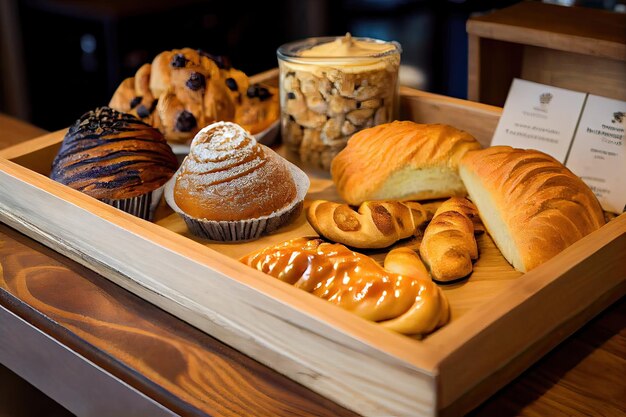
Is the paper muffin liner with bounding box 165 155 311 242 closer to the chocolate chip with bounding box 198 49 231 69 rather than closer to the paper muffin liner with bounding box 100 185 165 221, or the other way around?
the paper muffin liner with bounding box 100 185 165 221

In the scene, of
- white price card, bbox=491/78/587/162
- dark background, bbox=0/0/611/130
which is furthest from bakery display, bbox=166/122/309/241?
dark background, bbox=0/0/611/130

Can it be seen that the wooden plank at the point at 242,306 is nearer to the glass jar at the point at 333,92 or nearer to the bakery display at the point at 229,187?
the bakery display at the point at 229,187

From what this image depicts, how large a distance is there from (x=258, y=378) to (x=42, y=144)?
2.62ft

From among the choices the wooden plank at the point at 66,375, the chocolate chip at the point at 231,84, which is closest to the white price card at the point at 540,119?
the chocolate chip at the point at 231,84

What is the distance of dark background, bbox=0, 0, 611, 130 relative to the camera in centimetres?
363

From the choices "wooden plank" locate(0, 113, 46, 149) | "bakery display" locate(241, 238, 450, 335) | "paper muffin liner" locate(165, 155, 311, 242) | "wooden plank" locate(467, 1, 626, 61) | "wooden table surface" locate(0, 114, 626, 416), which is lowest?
"wooden plank" locate(0, 113, 46, 149)

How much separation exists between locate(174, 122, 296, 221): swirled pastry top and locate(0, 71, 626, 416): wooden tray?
66mm

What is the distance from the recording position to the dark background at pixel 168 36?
3631mm

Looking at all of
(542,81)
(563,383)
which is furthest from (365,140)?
(542,81)

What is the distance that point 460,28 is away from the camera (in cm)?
426

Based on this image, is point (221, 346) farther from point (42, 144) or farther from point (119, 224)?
point (42, 144)

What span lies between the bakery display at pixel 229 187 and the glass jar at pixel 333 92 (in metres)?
0.21

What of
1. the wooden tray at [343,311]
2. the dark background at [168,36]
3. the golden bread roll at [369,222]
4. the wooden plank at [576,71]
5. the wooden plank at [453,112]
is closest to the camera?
the wooden tray at [343,311]

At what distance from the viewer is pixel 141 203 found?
4.42 feet
